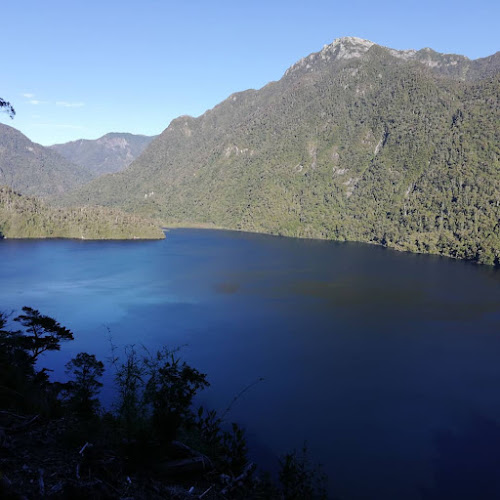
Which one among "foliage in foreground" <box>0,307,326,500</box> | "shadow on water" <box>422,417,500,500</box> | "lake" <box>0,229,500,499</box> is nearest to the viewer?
"foliage in foreground" <box>0,307,326,500</box>

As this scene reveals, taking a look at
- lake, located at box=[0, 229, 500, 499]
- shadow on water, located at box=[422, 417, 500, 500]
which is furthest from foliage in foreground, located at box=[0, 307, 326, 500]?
shadow on water, located at box=[422, 417, 500, 500]

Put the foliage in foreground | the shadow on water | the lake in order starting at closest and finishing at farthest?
the foliage in foreground < the shadow on water < the lake

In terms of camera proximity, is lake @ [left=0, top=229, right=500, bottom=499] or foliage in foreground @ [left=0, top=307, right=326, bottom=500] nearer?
foliage in foreground @ [left=0, top=307, right=326, bottom=500]

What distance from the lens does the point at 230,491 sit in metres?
16.0

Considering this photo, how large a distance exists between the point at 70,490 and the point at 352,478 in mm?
36955

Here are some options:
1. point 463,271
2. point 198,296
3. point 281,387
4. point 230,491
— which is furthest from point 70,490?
point 463,271

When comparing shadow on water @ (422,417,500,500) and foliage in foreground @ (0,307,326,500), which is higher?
foliage in foreground @ (0,307,326,500)

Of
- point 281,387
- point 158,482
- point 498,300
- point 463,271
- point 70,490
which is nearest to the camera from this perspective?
point 70,490

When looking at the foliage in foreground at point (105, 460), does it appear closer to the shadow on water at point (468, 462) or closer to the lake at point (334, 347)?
the lake at point (334, 347)

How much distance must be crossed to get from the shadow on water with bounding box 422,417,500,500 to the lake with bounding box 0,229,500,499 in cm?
14

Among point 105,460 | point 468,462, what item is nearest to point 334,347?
point 468,462

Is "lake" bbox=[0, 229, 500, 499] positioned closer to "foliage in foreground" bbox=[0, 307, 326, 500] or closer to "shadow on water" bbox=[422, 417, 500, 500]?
"shadow on water" bbox=[422, 417, 500, 500]

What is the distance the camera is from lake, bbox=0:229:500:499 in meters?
45.6

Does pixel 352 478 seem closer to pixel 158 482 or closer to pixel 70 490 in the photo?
pixel 158 482
